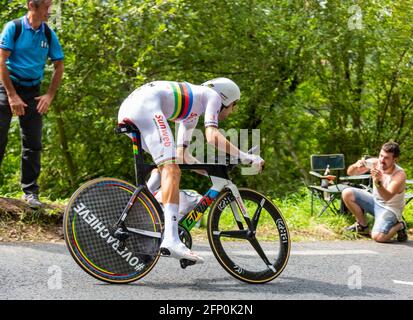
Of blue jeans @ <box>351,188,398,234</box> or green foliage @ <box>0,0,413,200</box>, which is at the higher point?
green foliage @ <box>0,0,413,200</box>

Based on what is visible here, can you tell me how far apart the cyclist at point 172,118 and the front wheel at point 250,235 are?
0.32 meters

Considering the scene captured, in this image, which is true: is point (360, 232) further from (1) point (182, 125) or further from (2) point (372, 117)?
(2) point (372, 117)

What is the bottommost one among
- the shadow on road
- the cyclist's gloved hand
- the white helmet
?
the shadow on road

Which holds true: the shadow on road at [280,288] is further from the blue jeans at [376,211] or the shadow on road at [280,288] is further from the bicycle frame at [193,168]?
the blue jeans at [376,211]

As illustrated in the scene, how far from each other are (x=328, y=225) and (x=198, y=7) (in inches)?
155

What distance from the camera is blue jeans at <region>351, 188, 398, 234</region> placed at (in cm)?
808

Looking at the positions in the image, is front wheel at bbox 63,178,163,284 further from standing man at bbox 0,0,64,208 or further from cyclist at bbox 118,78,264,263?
standing man at bbox 0,0,64,208

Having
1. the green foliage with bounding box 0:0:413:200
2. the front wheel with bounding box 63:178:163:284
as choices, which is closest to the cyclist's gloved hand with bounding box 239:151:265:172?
the front wheel with bounding box 63:178:163:284

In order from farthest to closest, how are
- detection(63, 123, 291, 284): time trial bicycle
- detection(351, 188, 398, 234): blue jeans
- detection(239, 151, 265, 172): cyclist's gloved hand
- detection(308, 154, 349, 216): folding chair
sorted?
detection(308, 154, 349, 216): folding chair
detection(351, 188, 398, 234): blue jeans
detection(239, 151, 265, 172): cyclist's gloved hand
detection(63, 123, 291, 284): time trial bicycle

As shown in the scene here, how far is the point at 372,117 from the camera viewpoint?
520 inches

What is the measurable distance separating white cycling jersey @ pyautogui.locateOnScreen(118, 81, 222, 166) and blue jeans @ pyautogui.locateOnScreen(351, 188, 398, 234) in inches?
135

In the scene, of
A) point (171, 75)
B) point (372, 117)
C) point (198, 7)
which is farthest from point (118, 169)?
point (372, 117)

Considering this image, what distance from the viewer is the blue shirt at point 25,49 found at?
6.48m

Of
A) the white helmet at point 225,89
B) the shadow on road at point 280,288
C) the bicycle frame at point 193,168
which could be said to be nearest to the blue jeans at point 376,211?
the shadow on road at point 280,288
